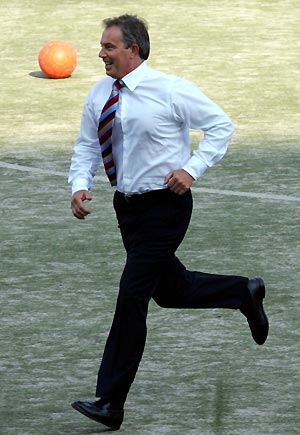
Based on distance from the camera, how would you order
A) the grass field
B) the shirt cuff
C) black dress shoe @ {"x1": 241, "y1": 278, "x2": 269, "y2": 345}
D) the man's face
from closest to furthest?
the man's face → the shirt cuff → the grass field → black dress shoe @ {"x1": 241, "y1": 278, "x2": 269, "y2": 345}

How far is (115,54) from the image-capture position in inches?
282

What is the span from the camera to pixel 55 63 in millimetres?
17750

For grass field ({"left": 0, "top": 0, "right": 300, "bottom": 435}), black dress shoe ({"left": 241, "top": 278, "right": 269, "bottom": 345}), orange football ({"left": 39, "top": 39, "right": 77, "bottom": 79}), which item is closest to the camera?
grass field ({"left": 0, "top": 0, "right": 300, "bottom": 435})

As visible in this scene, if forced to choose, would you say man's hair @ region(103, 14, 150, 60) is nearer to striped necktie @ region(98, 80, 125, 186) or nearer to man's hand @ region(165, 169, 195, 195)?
striped necktie @ region(98, 80, 125, 186)

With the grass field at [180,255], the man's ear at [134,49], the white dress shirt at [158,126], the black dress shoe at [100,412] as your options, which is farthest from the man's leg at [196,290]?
the man's ear at [134,49]

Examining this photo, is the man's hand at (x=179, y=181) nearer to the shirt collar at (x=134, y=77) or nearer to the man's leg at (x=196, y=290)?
the shirt collar at (x=134, y=77)

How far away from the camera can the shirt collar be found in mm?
7191

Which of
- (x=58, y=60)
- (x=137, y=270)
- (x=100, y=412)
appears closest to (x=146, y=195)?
(x=137, y=270)

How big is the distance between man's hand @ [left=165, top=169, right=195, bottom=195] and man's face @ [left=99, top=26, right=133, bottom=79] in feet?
1.95

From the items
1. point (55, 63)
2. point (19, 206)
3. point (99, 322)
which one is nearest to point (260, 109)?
point (55, 63)

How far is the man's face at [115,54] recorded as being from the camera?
714 centimetres

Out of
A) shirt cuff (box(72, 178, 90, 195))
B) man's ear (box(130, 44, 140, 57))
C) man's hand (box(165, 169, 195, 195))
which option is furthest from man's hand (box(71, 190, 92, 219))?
man's ear (box(130, 44, 140, 57))

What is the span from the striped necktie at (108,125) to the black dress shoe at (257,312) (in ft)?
3.95

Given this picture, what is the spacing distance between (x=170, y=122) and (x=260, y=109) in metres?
8.85
